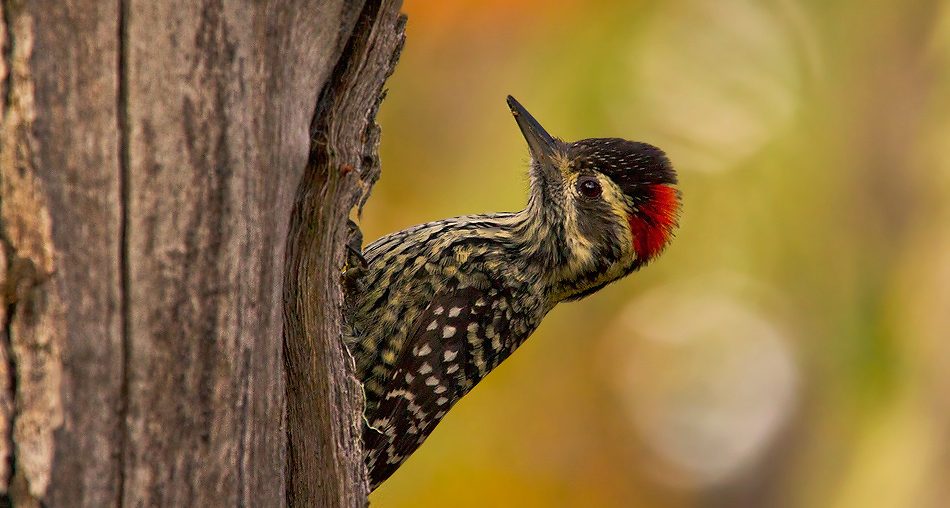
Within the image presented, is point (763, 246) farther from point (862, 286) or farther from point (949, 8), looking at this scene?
point (949, 8)

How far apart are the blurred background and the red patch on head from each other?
10.5 feet

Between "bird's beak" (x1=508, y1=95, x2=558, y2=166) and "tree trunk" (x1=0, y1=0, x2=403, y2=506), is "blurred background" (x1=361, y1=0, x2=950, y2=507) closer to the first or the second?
"bird's beak" (x1=508, y1=95, x2=558, y2=166)

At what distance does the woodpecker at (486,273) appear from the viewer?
14.6 ft

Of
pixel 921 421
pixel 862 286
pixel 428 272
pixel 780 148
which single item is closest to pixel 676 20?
pixel 780 148

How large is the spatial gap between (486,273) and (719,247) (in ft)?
17.4

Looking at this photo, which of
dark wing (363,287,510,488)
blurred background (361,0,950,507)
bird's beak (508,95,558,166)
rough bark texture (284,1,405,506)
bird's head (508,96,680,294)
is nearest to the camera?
rough bark texture (284,1,405,506)

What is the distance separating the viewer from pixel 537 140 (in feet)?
16.6

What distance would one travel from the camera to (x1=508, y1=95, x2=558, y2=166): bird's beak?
5.02 m

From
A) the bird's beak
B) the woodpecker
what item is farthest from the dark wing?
the bird's beak

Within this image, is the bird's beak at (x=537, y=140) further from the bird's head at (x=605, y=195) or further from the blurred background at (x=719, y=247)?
the blurred background at (x=719, y=247)

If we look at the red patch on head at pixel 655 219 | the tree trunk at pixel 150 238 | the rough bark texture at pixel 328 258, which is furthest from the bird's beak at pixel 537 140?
the tree trunk at pixel 150 238

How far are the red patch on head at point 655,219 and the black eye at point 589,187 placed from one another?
194 mm

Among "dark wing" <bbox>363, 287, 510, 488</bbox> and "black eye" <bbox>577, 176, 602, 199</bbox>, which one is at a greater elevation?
"black eye" <bbox>577, 176, 602, 199</bbox>

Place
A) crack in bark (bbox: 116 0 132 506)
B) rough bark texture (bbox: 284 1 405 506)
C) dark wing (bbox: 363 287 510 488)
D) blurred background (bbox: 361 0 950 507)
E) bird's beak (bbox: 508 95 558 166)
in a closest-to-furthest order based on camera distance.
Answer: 1. crack in bark (bbox: 116 0 132 506)
2. rough bark texture (bbox: 284 1 405 506)
3. dark wing (bbox: 363 287 510 488)
4. bird's beak (bbox: 508 95 558 166)
5. blurred background (bbox: 361 0 950 507)
